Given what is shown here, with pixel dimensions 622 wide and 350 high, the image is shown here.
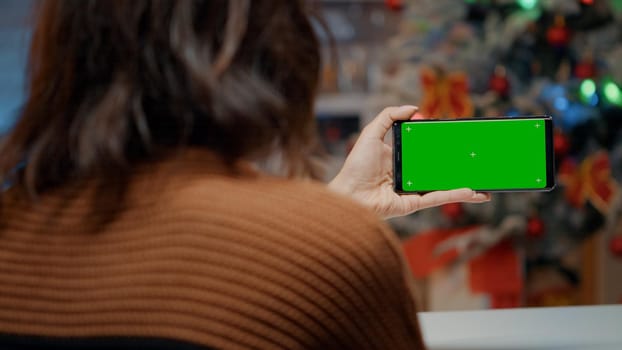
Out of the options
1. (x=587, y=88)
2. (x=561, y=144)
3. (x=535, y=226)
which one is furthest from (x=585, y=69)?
(x=535, y=226)

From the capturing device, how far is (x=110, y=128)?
43 cm

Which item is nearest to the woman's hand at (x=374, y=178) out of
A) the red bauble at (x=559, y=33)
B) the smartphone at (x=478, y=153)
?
the smartphone at (x=478, y=153)

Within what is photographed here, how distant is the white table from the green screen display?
0.15m

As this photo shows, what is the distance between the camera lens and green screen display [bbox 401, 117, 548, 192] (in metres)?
0.87

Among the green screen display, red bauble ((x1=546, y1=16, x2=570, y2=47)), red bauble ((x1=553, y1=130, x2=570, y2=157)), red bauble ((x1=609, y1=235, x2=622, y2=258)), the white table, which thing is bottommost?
the white table

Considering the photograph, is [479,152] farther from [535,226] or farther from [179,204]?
[535,226]

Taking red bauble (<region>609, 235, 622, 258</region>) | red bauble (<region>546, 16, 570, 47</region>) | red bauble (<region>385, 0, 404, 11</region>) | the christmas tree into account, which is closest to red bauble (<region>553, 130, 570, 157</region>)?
the christmas tree

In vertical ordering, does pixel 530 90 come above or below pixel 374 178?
above

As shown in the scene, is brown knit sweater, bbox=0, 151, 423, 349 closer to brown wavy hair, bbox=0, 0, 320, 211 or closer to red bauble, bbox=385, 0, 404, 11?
brown wavy hair, bbox=0, 0, 320, 211

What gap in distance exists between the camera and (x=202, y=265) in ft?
1.31

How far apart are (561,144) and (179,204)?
1.53 m

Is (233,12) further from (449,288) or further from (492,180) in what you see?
(449,288)

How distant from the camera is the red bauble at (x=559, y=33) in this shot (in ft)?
5.80

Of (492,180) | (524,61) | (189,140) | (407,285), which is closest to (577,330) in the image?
(492,180)
